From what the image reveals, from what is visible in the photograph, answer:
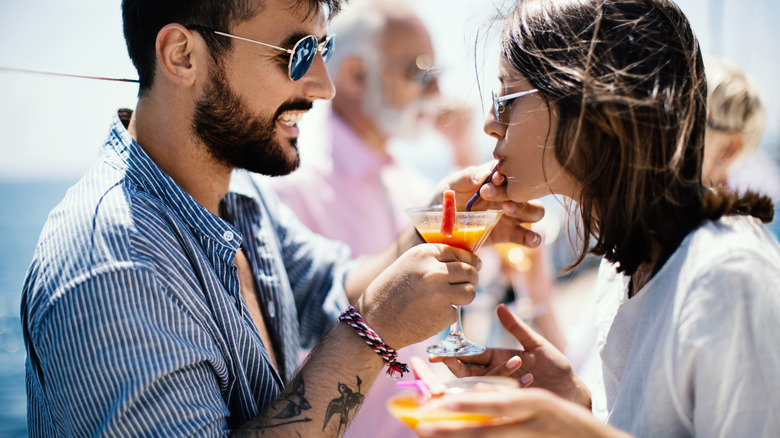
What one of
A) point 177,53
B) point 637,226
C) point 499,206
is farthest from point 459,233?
point 177,53

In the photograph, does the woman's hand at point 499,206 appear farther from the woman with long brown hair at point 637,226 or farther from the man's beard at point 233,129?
the man's beard at point 233,129

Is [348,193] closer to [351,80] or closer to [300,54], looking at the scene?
[351,80]

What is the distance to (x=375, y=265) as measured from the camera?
8.79 ft

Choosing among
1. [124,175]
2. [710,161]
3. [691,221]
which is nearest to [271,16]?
[124,175]

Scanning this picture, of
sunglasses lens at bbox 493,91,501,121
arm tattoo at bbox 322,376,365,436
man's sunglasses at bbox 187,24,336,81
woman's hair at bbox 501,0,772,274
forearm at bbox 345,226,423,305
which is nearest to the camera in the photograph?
woman's hair at bbox 501,0,772,274

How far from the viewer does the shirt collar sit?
1.96 metres

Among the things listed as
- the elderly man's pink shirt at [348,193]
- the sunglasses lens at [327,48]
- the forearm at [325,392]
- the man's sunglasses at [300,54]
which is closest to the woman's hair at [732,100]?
the elderly man's pink shirt at [348,193]

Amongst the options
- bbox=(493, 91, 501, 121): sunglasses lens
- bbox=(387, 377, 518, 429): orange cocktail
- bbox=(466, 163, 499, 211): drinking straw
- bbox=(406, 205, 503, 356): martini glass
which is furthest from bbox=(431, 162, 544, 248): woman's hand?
bbox=(387, 377, 518, 429): orange cocktail

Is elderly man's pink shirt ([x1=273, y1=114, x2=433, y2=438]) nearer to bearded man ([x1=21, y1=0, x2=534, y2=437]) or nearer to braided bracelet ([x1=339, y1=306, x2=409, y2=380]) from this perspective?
bearded man ([x1=21, y1=0, x2=534, y2=437])

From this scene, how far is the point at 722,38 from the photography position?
4.18 meters

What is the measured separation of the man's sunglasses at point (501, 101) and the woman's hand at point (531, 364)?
27.7 inches

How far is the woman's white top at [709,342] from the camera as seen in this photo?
1.33m

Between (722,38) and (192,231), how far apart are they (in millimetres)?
4089

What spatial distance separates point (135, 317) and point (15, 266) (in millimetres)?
1933
